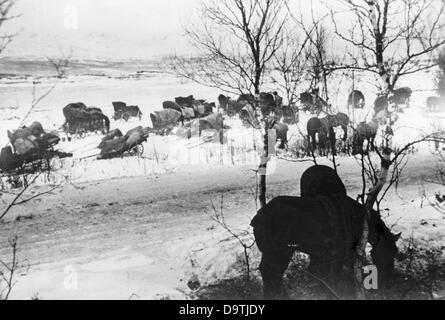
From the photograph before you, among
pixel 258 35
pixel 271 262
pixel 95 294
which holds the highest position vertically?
pixel 258 35

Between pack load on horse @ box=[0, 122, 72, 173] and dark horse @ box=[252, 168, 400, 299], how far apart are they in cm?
906

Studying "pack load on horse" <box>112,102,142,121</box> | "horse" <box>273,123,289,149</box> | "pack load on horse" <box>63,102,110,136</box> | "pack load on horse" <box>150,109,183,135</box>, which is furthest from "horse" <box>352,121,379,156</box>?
"pack load on horse" <box>112,102,142,121</box>

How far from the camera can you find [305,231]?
5633 millimetres

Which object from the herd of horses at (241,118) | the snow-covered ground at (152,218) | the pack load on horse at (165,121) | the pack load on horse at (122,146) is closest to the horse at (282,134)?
the herd of horses at (241,118)

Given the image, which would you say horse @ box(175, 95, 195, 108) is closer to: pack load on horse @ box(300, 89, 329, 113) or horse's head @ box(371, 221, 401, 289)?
pack load on horse @ box(300, 89, 329, 113)

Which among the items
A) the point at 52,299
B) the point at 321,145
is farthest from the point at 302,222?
the point at 321,145

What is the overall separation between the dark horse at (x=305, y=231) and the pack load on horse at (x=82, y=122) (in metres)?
15.4

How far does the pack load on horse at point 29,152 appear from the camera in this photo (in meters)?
13.4

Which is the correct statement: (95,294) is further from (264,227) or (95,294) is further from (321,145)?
(321,145)

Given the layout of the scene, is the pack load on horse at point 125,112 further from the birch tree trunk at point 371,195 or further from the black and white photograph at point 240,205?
the birch tree trunk at point 371,195

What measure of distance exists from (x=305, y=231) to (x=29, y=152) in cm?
1128

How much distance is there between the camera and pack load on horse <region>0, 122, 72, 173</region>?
44.1 ft

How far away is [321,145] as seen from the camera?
15.8 meters

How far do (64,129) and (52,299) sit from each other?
15157 millimetres
